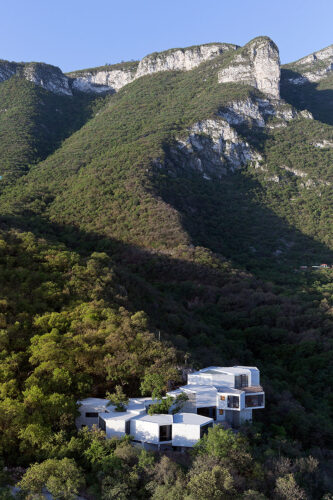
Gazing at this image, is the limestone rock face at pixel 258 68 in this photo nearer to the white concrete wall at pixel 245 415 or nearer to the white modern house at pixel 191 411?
the white modern house at pixel 191 411

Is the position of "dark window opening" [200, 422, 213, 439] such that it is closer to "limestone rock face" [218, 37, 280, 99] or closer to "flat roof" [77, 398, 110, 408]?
"flat roof" [77, 398, 110, 408]

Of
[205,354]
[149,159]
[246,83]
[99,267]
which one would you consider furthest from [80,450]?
[246,83]

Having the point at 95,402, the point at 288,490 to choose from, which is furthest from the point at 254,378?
the point at 95,402

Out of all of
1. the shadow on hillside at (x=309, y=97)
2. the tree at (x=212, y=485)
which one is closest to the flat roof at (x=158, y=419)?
the tree at (x=212, y=485)

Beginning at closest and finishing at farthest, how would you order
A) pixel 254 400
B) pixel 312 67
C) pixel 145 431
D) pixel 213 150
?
pixel 145 431
pixel 254 400
pixel 213 150
pixel 312 67

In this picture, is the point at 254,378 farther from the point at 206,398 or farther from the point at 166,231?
the point at 166,231
